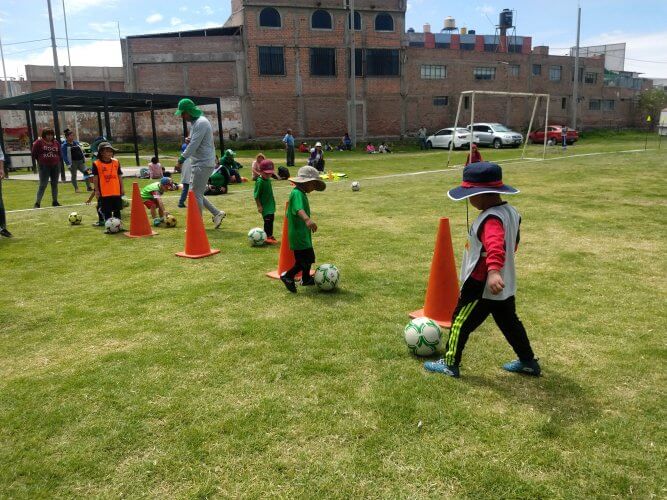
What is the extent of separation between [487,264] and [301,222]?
2822 millimetres

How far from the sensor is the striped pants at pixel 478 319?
3.65 m

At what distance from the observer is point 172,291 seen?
604 centimetres

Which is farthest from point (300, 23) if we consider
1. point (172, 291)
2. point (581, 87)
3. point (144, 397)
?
point (144, 397)

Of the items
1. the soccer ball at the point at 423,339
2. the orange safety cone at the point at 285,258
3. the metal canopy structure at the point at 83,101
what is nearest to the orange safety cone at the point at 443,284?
the soccer ball at the point at 423,339

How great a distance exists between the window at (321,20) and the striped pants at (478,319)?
40.1 metres

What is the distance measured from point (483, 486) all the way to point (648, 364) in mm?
2162

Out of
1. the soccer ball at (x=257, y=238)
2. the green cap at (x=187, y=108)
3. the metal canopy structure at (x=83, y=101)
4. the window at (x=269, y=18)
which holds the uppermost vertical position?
the window at (x=269, y=18)

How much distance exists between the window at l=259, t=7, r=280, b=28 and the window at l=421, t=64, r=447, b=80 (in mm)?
13238

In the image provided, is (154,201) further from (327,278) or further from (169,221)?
(327,278)

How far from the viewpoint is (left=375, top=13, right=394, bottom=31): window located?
4147 centimetres

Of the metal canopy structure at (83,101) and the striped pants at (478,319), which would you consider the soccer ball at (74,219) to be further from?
the striped pants at (478,319)

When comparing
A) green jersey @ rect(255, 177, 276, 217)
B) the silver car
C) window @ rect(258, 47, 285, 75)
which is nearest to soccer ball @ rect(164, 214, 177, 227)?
green jersey @ rect(255, 177, 276, 217)

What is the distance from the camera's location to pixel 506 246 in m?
3.51

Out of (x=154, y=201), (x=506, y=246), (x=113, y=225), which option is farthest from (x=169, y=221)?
(x=506, y=246)
